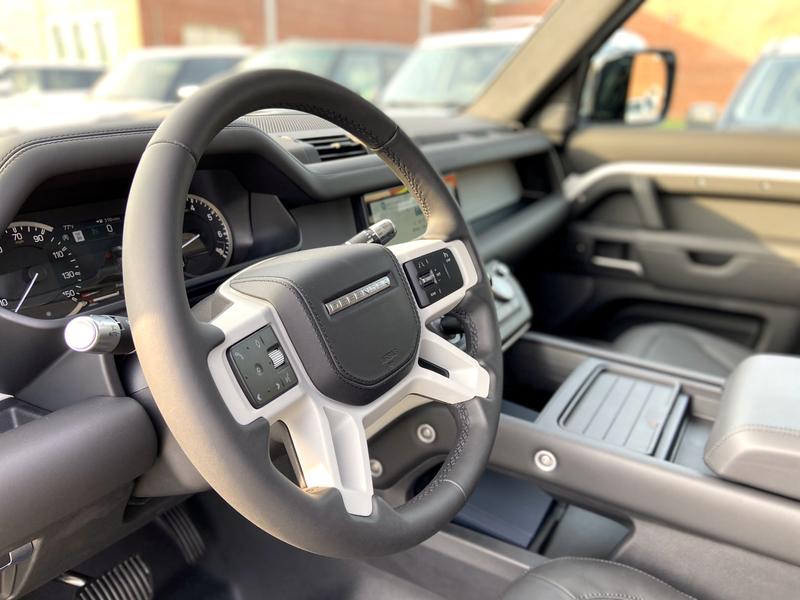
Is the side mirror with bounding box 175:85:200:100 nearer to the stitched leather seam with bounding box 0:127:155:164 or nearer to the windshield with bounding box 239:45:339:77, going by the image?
the stitched leather seam with bounding box 0:127:155:164

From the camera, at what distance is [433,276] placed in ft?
3.51

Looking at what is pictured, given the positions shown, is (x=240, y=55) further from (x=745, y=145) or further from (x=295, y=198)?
(x=295, y=198)

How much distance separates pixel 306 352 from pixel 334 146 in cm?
80

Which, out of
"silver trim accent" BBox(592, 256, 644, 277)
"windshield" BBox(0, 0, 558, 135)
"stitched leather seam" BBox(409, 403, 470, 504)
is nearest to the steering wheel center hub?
"stitched leather seam" BBox(409, 403, 470, 504)

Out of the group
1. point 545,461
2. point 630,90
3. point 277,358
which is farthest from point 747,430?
point 630,90

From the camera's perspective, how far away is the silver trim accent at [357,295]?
0.84 m

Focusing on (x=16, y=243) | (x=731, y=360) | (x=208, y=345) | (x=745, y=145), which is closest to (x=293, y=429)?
(x=208, y=345)

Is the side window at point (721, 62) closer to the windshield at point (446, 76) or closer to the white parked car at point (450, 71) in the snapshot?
the white parked car at point (450, 71)

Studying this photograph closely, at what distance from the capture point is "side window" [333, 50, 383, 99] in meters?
6.14

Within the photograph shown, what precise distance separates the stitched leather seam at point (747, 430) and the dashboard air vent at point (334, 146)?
95 centimetres

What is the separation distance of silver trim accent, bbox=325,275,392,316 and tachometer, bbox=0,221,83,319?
0.41 m

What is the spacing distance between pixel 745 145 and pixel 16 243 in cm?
231

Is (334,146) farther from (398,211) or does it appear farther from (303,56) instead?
(303,56)

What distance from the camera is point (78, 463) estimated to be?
0.83 metres
